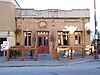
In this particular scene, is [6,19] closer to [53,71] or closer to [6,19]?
[6,19]

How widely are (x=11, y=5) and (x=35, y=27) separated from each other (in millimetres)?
4112

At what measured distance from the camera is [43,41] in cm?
3600

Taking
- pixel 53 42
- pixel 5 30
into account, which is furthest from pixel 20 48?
pixel 53 42

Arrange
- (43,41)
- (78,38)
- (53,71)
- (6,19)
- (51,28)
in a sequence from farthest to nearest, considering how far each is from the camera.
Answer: (78,38) → (43,41) → (51,28) → (6,19) → (53,71)

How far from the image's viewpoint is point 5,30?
33.3 m

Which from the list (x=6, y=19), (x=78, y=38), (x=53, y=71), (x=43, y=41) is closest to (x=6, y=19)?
(x=6, y=19)

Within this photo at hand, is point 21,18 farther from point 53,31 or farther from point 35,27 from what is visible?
point 53,31

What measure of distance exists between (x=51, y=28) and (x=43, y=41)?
1983mm

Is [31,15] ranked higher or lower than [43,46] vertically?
higher

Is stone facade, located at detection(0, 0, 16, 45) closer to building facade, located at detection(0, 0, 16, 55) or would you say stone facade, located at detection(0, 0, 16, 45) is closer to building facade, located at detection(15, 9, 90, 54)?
building facade, located at detection(0, 0, 16, 55)

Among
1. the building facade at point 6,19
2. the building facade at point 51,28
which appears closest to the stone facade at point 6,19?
the building facade at point 6,19

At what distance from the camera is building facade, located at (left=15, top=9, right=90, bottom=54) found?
35312 mm

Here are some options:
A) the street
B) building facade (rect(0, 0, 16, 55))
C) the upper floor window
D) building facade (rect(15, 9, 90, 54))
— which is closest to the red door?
building facade (rect(15, 9, 90, 54))

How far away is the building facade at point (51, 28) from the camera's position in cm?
3531
